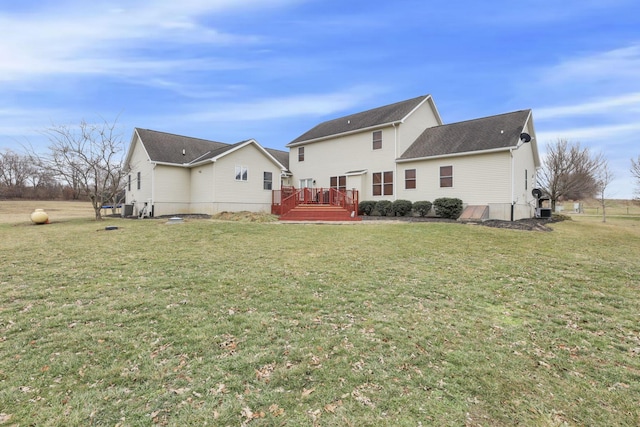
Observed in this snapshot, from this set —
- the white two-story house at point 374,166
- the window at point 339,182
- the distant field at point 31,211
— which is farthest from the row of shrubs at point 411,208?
the distant field at point 31,211

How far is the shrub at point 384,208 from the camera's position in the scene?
65.4ft

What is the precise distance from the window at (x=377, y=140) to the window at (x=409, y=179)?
287 cm

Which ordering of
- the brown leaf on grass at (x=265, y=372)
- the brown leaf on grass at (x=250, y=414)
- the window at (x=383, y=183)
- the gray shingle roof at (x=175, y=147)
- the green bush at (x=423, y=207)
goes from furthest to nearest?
the window at (x=383, y=183)
the gray shingle roof at (x=175, y=147)
the green bush at (x=423, y=207)
the brown leaf on grass at (x=265, y=372)
the brown leaf on grass at (x=250, y=414)

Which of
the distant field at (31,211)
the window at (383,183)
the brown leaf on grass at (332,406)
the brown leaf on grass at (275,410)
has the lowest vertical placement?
the brown leaf on grass at (332,406)

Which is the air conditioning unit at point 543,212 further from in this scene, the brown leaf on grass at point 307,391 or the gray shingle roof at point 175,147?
the brown leaf on grass at point 307,391

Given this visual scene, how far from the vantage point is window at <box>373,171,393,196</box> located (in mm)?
21172

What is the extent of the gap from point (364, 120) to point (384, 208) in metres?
7.76

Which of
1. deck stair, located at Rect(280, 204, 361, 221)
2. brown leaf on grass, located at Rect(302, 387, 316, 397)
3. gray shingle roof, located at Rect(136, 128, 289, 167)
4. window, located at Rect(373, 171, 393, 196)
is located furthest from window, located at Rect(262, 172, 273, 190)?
brown leaf on grass, located at Rect(302, 387, 316, 397)

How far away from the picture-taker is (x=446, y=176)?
18.8m

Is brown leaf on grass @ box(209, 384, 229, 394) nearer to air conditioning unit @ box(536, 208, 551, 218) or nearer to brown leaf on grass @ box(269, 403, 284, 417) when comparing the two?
brown leaf on grass @ box(269, 403, 284, 417)

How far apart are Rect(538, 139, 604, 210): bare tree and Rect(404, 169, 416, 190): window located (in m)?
21.3

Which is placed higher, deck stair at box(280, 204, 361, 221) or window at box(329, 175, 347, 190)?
window at box(329, 175, 347, 190)

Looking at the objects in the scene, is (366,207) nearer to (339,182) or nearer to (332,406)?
(339,182)

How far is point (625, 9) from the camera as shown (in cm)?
1034
